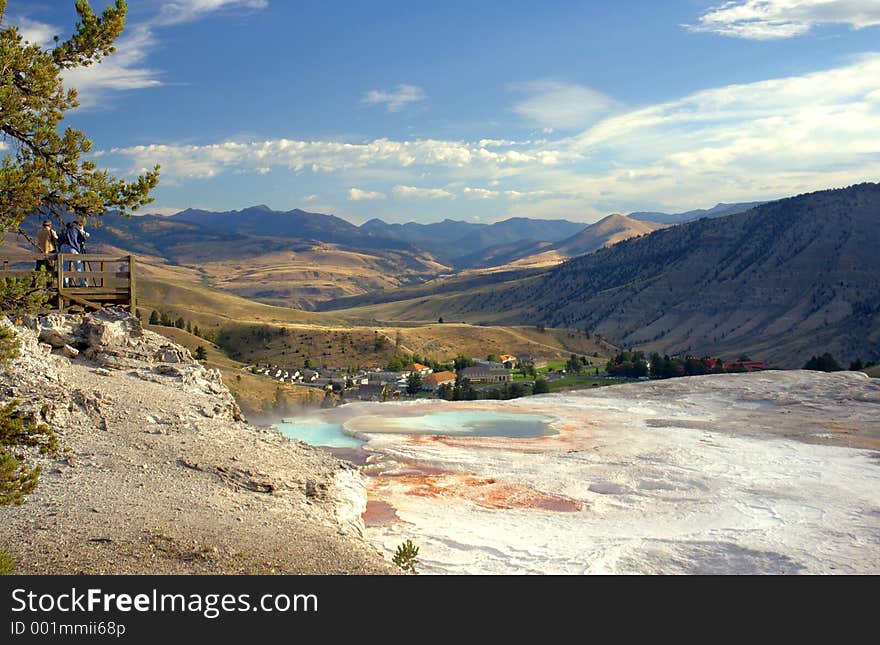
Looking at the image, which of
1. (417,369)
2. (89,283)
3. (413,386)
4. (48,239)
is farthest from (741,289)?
(48,239)

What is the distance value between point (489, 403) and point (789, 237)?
A: 465 feet

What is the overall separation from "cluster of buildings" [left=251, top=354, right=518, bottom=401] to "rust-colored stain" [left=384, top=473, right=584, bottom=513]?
40.3 meters

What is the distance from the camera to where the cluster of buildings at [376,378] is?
68.8m

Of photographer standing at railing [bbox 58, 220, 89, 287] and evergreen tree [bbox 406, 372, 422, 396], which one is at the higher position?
photographer standing at railing [bbox 58, 220, 89, 287]

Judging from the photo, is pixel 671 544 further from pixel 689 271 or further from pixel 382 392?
pixel 689 271

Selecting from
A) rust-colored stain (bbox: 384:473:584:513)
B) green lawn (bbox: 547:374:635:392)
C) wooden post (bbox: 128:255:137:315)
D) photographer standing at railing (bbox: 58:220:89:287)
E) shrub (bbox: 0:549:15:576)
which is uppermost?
photographer standing at railing (bbox: 58:220:89:287)

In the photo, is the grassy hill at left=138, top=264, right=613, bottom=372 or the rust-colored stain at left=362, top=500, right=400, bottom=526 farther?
the grassy hill at left=138, top=264, right=613, bottom=372

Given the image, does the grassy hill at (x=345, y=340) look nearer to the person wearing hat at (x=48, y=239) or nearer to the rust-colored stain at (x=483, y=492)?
the rust-colored stain at (x=483, y=492)

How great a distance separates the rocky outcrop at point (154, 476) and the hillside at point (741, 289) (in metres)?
102

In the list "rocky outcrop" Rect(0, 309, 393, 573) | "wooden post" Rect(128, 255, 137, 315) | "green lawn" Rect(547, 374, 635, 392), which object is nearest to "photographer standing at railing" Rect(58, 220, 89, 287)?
→ "wooden post" Rect(128, 255, 137, 315)

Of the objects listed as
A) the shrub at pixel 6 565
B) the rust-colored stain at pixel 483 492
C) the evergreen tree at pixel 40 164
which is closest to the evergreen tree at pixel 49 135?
the evergreen tree at pixel 40 164

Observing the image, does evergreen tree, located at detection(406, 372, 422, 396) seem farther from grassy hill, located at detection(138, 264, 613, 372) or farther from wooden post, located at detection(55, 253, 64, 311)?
wooden post, located at detection(55, 253, 64, 311)

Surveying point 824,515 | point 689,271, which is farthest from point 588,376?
point 689,271

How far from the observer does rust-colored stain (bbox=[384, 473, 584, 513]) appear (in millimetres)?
20750
